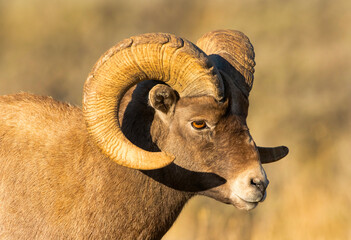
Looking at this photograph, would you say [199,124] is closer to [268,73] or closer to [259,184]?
[259,184]

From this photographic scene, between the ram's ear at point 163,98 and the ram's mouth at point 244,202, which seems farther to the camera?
the ram's ear at point 163,98

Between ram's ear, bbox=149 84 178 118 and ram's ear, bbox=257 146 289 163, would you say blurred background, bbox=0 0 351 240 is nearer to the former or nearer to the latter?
ram's ear, bbox=257 146 289 163

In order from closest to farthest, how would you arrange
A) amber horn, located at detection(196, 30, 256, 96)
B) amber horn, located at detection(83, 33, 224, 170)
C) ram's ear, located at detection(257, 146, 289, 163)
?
amber horn, located at detection(83, 33, 224, 170), amber horn, located at detection(196, 30, 256, 96), ram's ear, located at detection(257, 146, 289, 163)

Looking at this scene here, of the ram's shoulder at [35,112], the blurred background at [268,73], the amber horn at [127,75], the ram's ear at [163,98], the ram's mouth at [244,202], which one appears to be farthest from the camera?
→ the blurred background at [268,73]

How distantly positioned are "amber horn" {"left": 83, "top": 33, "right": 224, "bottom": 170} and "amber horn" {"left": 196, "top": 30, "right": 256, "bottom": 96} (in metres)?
0.75

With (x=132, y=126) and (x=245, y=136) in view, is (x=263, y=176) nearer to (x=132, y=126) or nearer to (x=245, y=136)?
(x=245, y=136)

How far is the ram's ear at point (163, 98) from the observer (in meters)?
6.52

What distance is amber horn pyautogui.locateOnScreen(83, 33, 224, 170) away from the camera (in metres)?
6.10

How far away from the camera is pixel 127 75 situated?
6293mm

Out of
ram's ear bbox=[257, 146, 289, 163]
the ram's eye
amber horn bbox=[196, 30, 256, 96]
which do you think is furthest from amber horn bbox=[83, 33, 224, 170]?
ram's ear bbox=[257, 146, 289, 163]

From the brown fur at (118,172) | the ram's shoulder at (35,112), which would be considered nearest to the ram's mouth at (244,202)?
the brown fur at (118,172)

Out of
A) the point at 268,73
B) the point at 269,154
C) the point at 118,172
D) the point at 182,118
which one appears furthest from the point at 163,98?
the point at 268,73

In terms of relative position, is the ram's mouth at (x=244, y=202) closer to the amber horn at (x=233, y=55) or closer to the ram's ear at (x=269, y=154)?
the amber horn at (x=233, y=55)

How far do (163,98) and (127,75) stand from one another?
1.69ft
